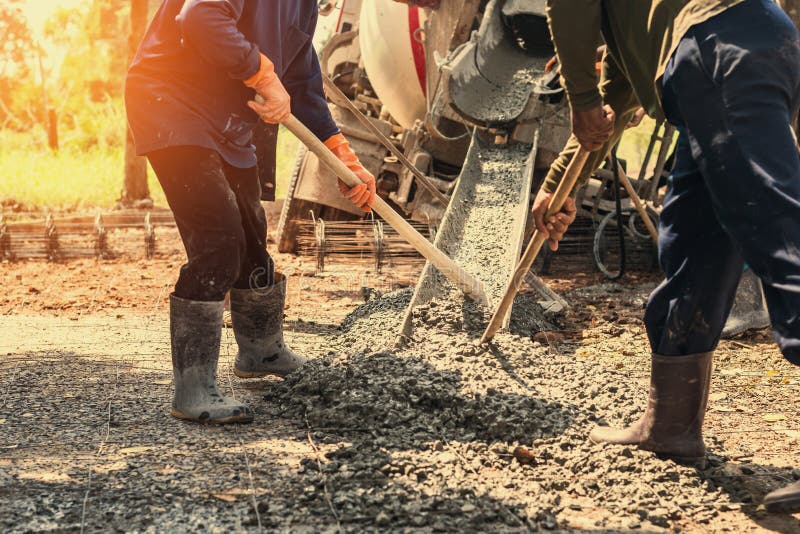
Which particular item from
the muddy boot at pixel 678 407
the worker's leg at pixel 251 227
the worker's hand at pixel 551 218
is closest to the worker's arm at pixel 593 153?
the worker's hand at pixel 551 218

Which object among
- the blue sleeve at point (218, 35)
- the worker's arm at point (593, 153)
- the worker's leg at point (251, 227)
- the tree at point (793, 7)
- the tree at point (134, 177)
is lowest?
the tree at point (134, 177)

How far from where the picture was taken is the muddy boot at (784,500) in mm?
2502

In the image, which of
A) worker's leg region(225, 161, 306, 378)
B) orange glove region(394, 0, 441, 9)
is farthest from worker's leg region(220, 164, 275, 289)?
orange glove region(394, 0, 441, 9)

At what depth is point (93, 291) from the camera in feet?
22.3

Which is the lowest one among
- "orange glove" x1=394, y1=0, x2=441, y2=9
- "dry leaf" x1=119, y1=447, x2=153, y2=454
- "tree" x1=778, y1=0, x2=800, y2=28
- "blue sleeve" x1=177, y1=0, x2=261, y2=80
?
"dry leaf" x1=119, y1=447, x2=153, y2=454

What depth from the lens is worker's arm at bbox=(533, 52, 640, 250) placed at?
3.12 m

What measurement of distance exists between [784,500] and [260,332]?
2.19 meters

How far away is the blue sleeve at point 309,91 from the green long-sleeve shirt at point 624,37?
123 cm

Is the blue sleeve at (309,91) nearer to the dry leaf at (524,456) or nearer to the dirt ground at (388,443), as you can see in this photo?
the dirt ground at (388,443)

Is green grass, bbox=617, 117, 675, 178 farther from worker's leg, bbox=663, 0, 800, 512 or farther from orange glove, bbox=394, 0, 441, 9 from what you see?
worker's leg, bbox=663, 0, 800, 512

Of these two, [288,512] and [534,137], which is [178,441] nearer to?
[288,512]

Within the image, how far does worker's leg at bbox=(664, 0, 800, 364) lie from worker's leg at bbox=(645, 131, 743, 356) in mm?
202

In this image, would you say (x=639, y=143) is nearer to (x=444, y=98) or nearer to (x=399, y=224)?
(x=444, y=98)

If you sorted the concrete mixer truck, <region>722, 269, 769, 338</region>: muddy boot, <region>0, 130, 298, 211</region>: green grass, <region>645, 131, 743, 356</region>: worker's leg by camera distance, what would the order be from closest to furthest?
<region>645, 131, 743, 356</region>: worker's leg < <region>722, 269, 769, 338</region>: muddy boot < the concrete mixer truck < <region>0, 130, 298, 211</region>: green grass
